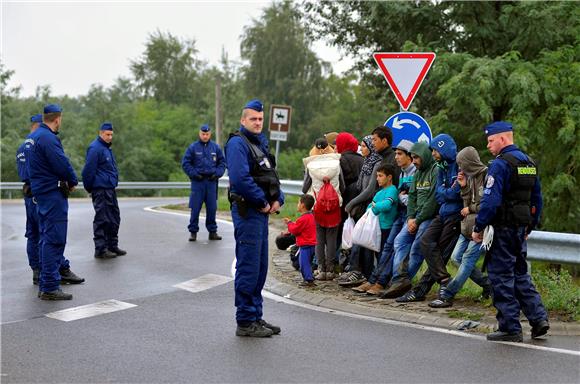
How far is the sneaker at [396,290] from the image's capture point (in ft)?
29.1

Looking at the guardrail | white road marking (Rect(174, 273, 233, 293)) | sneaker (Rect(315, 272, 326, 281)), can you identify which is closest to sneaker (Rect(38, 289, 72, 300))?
white road marking (Rect(174, 273, 233, 293))

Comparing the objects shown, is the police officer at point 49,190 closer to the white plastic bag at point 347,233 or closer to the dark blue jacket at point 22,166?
the dark blue jacket at point 22,166

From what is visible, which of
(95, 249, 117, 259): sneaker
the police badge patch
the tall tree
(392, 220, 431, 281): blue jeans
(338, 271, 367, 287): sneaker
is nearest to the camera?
the police badge patch

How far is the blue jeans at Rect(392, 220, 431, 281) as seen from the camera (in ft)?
29.0

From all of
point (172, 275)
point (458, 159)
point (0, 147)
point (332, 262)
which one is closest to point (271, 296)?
point (332, 262)

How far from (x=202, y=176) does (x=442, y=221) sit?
21.5 ft

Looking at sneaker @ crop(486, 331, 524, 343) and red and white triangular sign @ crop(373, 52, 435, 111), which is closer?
sneaker @ crop(486, 331, 524, 343)

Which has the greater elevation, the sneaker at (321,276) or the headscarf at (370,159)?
the headscarf at (370,159)

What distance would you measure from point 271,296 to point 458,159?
8.67ft

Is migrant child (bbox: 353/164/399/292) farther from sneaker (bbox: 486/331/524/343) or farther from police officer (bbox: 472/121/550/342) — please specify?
sneaker (bbox: 486/331/524/343)

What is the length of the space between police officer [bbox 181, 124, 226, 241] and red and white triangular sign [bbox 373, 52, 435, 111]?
5.01 metres

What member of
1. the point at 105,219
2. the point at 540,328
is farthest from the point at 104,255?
the point at 540,328

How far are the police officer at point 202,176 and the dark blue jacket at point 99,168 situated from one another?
6.08 feet

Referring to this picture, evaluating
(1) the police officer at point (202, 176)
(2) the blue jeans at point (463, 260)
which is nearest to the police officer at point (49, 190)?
(2) the blue jeans at point (463, 260)
